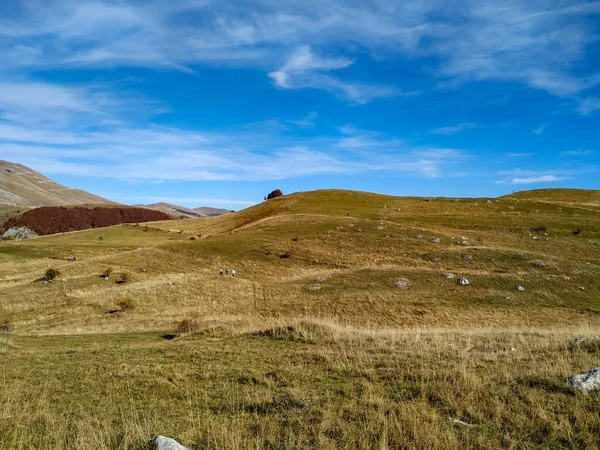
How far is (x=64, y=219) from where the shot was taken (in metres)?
128

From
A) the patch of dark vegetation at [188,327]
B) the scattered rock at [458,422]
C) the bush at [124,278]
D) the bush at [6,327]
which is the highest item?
the scattered rock at [458,422]

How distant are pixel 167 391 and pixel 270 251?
40561 mm

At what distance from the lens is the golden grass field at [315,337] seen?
728cm

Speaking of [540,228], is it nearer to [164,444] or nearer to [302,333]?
[302,333]

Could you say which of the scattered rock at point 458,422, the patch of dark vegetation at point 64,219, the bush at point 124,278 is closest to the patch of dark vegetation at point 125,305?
the bush at point 124,278

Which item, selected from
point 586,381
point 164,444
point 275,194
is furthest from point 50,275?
point 275,194

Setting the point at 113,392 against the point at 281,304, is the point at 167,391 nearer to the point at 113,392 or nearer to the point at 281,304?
the point at 113,392

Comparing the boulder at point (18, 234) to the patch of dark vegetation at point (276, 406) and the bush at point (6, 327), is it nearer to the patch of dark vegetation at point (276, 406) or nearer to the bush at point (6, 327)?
the bush at point (6, 327)

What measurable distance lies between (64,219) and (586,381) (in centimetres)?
15169

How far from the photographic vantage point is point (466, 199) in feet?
262

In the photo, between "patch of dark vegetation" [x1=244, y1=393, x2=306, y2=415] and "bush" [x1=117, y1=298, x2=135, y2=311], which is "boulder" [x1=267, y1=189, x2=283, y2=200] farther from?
"patch of dark vegetation" [x1=244, y1=393, x2=306, y2=415]

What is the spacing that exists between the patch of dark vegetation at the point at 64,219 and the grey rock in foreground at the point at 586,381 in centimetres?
12774

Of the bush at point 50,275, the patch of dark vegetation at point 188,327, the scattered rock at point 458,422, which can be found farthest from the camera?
the bush at point 50,275

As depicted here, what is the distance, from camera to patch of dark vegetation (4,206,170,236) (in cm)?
11912
